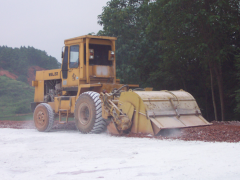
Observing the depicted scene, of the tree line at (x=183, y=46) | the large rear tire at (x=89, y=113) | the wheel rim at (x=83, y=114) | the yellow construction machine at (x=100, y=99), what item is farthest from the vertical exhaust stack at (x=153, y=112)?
the tree line at (x=183, y=46)

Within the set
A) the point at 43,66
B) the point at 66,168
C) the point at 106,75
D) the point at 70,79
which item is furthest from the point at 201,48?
the point at 43,66

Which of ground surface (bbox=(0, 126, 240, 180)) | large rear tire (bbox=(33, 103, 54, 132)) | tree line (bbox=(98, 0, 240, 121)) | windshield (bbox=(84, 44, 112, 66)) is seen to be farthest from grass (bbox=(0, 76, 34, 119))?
ground surface (bbox=(0, 126, 240, 180))

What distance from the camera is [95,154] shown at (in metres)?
6.49

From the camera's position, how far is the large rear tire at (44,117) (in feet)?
39.8

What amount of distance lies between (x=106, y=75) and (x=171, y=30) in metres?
6.33

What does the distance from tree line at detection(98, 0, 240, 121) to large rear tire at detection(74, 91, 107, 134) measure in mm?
7252

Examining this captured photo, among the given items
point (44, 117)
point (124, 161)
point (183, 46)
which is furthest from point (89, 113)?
point (183, 46)

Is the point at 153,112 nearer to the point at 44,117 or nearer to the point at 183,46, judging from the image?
the point at 44,117

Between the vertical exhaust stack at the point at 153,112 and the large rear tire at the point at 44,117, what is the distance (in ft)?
10.2

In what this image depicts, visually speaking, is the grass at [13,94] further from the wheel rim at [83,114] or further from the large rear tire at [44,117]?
the wheel rim at [83,114]

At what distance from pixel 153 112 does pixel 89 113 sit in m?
2.37

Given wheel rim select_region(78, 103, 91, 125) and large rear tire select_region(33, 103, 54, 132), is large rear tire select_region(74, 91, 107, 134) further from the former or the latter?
large rear tire select_region(33, 103, 54, 132)

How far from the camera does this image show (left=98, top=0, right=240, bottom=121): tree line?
1616cm

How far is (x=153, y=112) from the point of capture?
9.24 m
